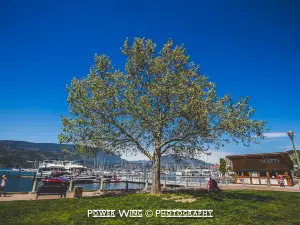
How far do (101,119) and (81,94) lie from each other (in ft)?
11.6

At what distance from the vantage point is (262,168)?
37.1 metres

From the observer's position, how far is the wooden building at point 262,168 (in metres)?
34.9

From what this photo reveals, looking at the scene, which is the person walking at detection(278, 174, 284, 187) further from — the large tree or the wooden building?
the large tree

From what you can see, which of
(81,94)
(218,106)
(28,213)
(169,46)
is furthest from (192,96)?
(28,213)

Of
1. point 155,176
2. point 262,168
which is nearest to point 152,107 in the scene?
point 155,176

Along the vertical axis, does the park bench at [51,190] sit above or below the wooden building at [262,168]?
below

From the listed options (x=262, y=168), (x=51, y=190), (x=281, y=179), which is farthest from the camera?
(x=262, y=168)

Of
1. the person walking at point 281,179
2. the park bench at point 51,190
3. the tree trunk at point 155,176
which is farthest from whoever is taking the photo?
the person walking at point 281,179

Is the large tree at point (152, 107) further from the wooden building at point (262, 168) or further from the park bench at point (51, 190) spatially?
the wooden building at point (262, 168)

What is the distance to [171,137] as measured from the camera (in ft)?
76.9

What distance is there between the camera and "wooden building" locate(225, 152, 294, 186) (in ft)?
115

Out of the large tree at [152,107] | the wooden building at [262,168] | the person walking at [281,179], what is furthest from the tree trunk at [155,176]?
the person walking at [281,179]

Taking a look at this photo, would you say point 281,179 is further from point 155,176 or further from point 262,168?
point 155,176

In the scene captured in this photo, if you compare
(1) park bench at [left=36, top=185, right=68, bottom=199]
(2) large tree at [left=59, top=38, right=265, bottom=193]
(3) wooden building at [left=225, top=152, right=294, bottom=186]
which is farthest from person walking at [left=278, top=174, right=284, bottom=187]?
(1) park bench at [left=36, top=185, right=68, bottom=199]
